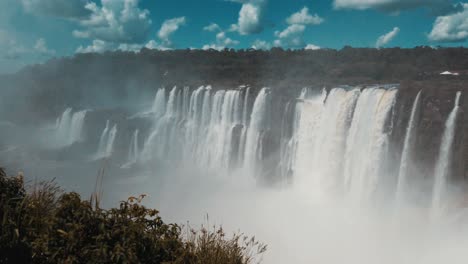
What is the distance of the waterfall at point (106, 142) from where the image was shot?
30.0 metres

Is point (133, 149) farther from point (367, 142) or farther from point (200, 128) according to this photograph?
point (367, 142)

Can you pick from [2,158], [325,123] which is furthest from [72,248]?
[2,158]

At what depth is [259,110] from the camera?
22141 mm

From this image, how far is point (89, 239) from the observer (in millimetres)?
3652

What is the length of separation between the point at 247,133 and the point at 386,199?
9.34 m

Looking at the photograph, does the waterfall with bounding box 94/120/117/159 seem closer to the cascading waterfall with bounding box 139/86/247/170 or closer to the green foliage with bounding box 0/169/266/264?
the cascading waterfall with bounding box 139/86/247/170

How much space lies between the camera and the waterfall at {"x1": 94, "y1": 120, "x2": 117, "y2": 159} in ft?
98.3

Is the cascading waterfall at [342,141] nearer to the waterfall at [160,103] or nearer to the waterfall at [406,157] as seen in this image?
the waterfall at [406,157]

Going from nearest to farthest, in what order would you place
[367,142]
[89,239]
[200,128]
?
[89,239]
[367,142]
[200,128]

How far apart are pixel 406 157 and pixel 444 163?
4.31ft

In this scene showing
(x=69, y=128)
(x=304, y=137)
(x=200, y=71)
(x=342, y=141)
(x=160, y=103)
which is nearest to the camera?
(x=342, y=141)

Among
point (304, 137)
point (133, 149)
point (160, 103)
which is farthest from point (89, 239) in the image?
point (160, 103)

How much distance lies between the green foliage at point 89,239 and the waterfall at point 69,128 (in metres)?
30.4

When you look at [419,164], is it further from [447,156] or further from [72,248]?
[72,248]
